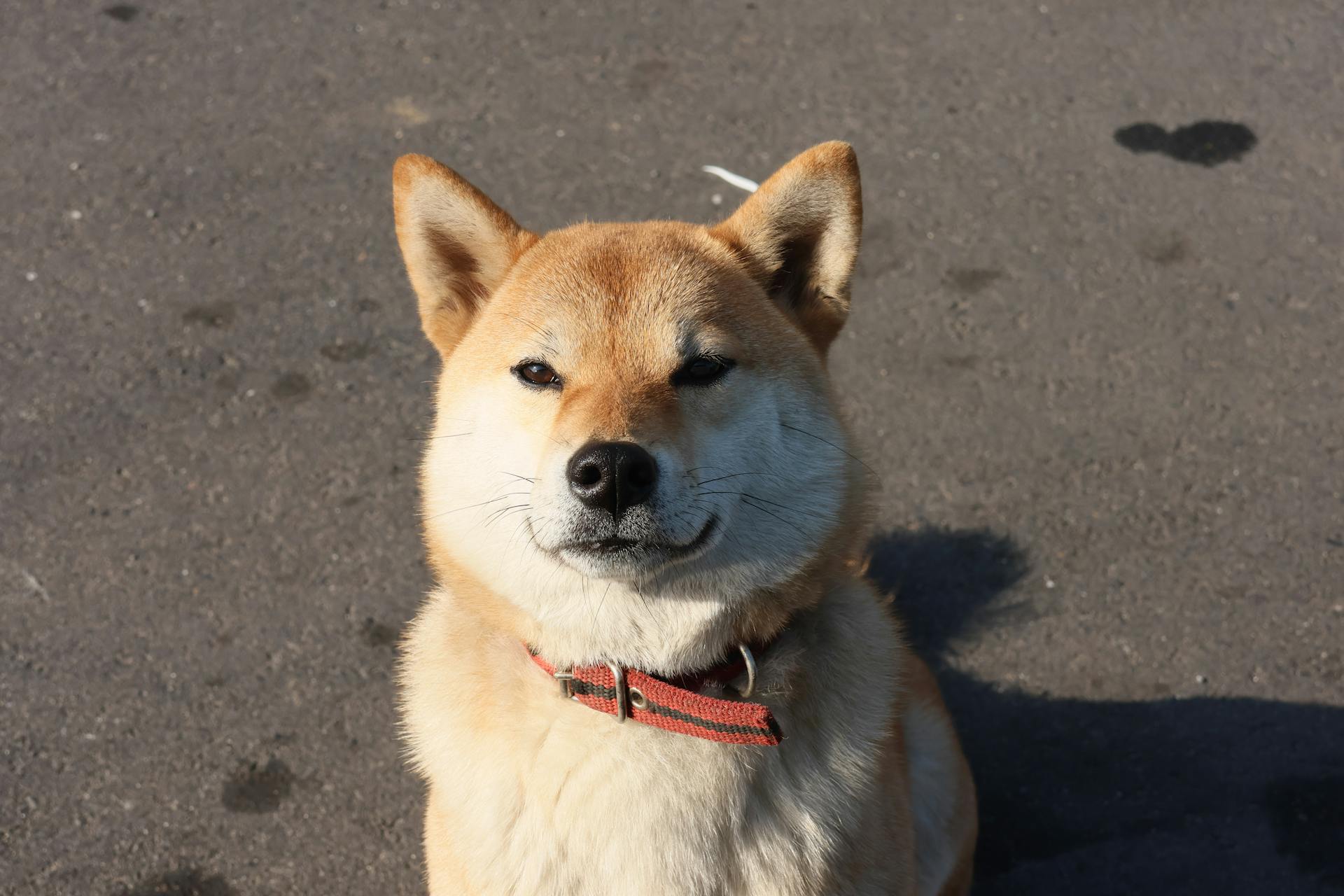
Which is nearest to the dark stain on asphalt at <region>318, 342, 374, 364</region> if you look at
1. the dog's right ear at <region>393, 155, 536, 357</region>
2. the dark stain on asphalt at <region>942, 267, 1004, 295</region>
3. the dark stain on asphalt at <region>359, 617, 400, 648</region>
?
the dark stain on asphalt at <region>359, 617, 400, 648</region>

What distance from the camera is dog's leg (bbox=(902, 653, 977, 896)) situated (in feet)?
8.81

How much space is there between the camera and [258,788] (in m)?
3.18

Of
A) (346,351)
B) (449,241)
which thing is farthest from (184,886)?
(346,351)

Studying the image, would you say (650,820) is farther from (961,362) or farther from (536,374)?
(961,362)

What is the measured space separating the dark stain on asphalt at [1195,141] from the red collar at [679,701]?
152 inches

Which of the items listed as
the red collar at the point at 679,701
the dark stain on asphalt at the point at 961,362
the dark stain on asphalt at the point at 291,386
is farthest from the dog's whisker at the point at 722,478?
the dark stain on asphalt at the point at 291,386

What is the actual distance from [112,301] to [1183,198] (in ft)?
14.1

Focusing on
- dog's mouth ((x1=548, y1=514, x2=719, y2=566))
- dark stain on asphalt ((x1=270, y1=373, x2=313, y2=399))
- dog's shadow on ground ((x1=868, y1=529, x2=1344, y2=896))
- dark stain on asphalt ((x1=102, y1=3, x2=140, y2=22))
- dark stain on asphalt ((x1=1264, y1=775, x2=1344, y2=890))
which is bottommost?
dark stain on asphalt ((x1=270, y1=373, x2=313, y2=399))

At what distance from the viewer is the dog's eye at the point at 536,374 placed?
227 centimetres

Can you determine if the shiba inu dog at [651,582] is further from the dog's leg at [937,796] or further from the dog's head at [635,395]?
the dog's leg at [937,796]

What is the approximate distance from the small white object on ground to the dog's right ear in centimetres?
251

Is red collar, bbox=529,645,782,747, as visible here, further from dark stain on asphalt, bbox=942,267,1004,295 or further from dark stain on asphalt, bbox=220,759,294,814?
dark stain on asphalt, bbox=942,267,1004,295

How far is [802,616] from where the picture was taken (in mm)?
2289

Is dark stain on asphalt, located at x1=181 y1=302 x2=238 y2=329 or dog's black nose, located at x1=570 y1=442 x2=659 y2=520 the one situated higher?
dog's black nose, located at x1=570 y1=442 x2=659 y2=520
